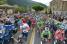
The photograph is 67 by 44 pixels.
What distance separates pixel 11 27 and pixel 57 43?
2.73 m

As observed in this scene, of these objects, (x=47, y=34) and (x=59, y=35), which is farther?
(x=47, y=34)

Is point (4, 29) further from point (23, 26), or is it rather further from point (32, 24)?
point (32, 24)

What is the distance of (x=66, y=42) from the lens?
45.0 feet

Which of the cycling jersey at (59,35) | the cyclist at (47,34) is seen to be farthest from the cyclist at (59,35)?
the cyclist at (47,34)

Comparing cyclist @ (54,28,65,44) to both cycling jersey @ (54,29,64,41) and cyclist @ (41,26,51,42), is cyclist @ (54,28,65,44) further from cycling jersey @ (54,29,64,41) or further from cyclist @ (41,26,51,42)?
cyclist @ (41,26,51,42)

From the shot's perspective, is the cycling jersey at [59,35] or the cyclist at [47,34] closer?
the cycling jersey at [59,35]

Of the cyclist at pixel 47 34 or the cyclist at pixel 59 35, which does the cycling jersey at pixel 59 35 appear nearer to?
the cyclist at pixel 59 35

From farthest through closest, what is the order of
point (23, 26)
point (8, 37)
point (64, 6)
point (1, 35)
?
point (64, 6)
point (23, 26)
point (8, 37)
point (1, 35)

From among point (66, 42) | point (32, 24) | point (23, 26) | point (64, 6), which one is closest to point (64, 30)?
point (66, 42)

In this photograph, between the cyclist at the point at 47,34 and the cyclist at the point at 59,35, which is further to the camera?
the cyclist at the point at 47,34

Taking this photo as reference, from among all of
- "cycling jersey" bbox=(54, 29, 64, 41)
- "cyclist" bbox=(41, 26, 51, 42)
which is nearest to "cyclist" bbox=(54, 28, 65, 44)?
"cycling jersey" bbox=(54, 29, 64, 41)

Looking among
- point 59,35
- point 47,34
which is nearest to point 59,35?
point 59,35

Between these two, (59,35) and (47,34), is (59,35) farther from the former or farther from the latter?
(47,34)

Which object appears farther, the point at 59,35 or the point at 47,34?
the point at 47,34
